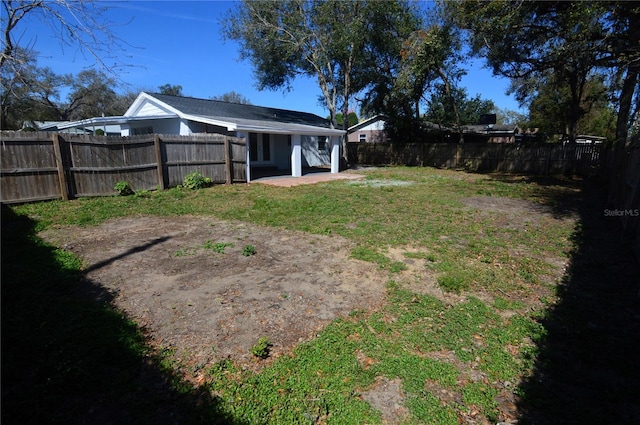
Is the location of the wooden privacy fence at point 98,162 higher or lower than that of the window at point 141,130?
lower

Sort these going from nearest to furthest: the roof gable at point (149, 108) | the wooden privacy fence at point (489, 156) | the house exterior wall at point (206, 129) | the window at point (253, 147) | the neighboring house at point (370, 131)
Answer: the house exterior wall at point (206, 129) → the roof gable at point (149, 108) → the wooden privacy fence at point (489, 156) → the window at point (253, 147) → the neighboring house at point (370, 131)

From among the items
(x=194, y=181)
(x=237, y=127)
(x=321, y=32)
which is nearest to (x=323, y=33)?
(x=321, y=32)

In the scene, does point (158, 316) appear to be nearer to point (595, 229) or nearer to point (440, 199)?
point (595, 229)

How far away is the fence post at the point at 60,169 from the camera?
8.36 metres

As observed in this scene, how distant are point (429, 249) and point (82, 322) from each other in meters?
4.72

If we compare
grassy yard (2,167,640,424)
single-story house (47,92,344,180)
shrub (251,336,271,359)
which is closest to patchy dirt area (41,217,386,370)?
shrub (251,336,271,359)

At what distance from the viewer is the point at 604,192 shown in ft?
35.8

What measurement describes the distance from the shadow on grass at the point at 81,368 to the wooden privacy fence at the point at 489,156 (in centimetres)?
1976

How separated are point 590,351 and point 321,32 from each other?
19.4m

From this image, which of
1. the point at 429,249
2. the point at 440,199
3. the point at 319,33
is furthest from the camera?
the point at 319,33

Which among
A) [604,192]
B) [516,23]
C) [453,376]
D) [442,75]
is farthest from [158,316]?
[442,75]

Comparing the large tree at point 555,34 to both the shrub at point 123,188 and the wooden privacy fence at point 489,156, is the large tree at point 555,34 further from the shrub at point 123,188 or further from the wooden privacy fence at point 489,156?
the shrub at point 123,188

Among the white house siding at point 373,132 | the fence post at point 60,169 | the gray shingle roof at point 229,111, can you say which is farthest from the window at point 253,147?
the white house siding at point 373,132

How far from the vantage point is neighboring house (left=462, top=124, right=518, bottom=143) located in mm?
30784
